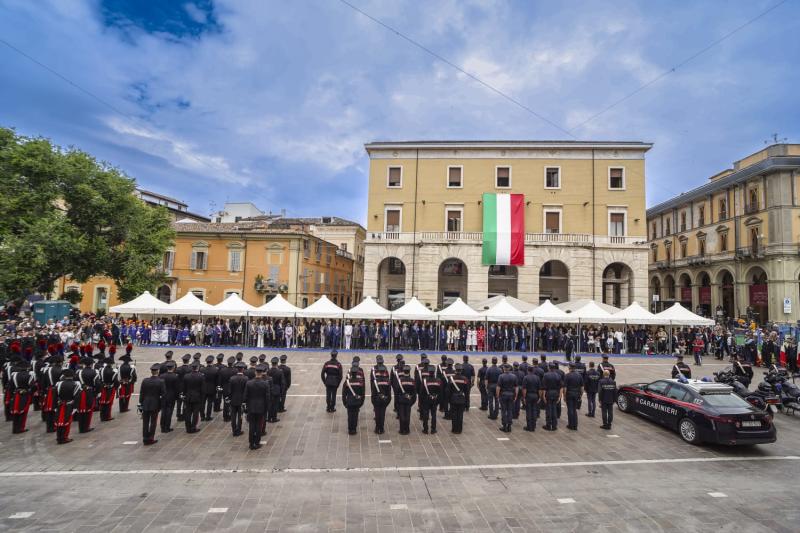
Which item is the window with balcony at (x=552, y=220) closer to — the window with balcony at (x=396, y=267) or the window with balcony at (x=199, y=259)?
the window with balcony at (x=396, y=267)

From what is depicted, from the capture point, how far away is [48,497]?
5742mm

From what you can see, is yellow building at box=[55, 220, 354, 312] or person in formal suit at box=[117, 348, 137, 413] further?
yellow building at box=[55, 220, 354, 312]

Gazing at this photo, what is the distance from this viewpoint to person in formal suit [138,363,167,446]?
313 inches

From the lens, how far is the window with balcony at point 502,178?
34.4 metres

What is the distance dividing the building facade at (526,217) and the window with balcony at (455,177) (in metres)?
0.08

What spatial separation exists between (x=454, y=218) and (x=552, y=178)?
8747 millimetres

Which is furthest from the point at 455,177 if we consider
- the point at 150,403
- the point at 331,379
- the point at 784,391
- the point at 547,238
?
the point at 150,403

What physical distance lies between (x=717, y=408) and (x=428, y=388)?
19.3 feet

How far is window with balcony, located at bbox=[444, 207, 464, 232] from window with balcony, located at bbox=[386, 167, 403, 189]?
4.73 meters

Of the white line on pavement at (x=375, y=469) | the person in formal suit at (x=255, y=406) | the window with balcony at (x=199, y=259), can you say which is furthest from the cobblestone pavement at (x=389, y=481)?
the window with balcony at (x=199, y=259)

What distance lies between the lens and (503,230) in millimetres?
31031

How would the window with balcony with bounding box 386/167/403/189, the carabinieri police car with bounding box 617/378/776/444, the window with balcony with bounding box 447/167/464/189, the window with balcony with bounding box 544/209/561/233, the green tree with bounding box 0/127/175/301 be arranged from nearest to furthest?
1. the carabinieri police car with bounding box 617/378/776/444
2. the green tree with bounding box 0/127/175/301
3. the window with balcony with bounding box 544/209/561/233
4. the window with balcony with bounding box 447/167/464/189
5. the window with balcony with bounding box 386/167/403/189

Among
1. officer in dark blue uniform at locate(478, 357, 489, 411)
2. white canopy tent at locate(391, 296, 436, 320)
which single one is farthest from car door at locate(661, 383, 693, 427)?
white canopy tent at locate(391, 296, 436, 320)

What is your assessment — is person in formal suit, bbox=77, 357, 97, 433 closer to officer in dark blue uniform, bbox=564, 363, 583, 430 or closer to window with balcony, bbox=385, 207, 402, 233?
officer in dark blue uniform, bbox=564, 363, 583, 430
